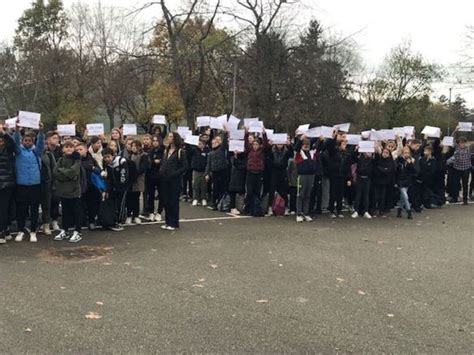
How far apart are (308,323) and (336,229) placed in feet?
16.6

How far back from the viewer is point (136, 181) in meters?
9.84

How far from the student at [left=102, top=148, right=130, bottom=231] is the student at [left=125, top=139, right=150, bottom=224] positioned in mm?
273

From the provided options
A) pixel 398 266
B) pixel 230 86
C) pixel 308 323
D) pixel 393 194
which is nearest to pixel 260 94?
pixel 230 86

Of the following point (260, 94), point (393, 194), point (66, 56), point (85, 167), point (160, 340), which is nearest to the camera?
point (160, 340)

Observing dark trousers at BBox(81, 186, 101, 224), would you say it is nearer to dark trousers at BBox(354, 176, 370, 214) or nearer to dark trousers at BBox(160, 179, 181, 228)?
dark trousers at BBox(160, 179, 181, 228)

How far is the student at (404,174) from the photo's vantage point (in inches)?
461

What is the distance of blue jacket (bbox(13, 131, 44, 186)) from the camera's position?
8133 mm

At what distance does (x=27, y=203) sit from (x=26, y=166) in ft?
2.00

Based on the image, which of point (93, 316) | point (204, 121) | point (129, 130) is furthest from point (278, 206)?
point (93, 316)

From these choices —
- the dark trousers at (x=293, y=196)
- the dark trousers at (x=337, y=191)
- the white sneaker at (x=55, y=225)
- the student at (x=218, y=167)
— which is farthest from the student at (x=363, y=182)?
the white sneaker at (x=55, y=225)

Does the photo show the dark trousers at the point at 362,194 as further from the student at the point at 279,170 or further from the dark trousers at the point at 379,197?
the student at the point at 279,170

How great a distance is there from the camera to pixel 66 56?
3625 cm

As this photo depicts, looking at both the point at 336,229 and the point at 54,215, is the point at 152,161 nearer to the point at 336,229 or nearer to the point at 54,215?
the point at 54,215

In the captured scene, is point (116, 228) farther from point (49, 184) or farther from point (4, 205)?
point (4, 205)
